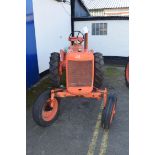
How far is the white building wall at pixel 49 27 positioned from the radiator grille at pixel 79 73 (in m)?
2.74

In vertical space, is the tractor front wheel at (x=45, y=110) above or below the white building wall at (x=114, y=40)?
below

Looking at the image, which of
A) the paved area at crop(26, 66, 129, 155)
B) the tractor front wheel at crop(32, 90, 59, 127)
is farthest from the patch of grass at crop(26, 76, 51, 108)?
the tractor front wheel at crop(32, 90, 59, 127)

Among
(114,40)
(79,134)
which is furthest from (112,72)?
(79,134)

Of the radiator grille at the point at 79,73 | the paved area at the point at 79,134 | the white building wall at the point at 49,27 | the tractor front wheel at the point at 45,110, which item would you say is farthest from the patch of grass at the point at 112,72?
the tractor front wheel at the point at 45,110

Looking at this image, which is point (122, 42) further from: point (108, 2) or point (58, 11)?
point (108, 2)

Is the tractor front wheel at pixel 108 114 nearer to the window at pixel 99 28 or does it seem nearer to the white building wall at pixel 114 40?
the white building wall at pixel 114 40

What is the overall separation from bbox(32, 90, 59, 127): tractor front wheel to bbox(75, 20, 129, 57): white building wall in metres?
5.74

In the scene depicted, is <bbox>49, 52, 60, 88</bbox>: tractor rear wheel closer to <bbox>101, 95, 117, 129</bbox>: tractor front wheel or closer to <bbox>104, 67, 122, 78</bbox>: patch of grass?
<bbox>101, 95, 117, 129</bbox>: tractor front wheel

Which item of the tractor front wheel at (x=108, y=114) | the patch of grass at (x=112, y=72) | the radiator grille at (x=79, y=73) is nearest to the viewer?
the tractor front wheel at (x=108, y=114)

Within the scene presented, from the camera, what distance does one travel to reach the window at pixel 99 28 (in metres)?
9.61

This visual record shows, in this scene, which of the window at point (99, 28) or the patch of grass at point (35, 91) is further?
the window at point (99, 28)

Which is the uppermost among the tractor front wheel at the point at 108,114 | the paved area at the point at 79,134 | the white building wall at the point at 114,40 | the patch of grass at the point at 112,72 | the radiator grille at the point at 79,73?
the white building wall at the point at 114,40
